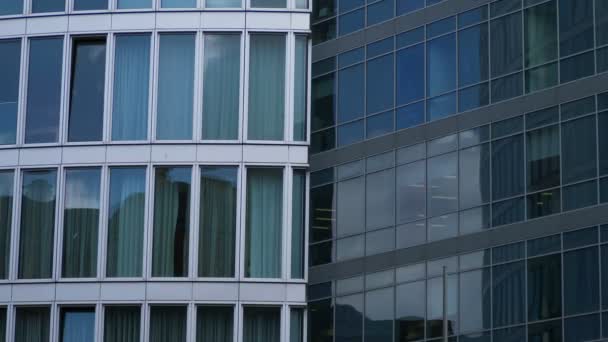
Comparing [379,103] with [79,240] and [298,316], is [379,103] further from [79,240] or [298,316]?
[79,240]

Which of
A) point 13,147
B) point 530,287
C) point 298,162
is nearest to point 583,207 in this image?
point 530,287

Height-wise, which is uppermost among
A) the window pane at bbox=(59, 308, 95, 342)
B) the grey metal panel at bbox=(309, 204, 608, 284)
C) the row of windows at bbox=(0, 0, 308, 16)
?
the row of windows at bbox=(0, 0, 308, 16)

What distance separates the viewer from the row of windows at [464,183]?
3825cm

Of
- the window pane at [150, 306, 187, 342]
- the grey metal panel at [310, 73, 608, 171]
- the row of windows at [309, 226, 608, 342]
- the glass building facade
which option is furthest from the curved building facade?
the row of windows at [309, 226, 608, 342]

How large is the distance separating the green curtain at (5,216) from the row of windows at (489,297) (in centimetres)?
1039

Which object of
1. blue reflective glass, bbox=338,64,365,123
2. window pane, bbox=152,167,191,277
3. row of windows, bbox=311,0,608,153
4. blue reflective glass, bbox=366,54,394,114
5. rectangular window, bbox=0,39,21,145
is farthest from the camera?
rectangular window, bbox=0,39,21,145

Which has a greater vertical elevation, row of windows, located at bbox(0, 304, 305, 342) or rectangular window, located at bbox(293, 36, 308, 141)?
rectangular window, located at bbox(293, 36, 308, 141)

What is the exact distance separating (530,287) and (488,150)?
4286 mm

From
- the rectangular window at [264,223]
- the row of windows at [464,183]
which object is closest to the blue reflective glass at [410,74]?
the row of windows at [464,183]

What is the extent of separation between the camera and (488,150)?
1610 inches

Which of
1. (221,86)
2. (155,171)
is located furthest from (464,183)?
(155,171)

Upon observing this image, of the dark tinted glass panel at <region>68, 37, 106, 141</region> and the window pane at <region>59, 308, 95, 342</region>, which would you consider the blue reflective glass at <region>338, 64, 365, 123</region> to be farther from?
the window pane at <region>59, 308, 95, 342</region>

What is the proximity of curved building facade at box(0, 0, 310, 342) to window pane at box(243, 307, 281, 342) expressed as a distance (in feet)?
0.15

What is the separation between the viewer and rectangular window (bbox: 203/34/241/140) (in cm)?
4772
